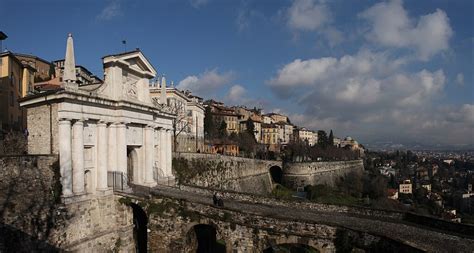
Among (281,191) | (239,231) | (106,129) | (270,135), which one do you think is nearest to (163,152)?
(106,129)

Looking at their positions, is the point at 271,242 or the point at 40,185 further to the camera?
the point at 40,185

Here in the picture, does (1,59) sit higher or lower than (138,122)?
higher

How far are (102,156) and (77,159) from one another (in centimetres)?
178

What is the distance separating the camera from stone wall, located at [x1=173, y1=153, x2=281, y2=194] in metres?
31.4

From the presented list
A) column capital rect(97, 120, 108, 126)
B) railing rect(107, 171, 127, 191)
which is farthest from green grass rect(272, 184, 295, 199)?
column capital rect(97, 120, 108, 126)

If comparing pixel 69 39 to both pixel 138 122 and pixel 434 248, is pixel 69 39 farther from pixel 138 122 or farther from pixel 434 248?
pixel 434 248

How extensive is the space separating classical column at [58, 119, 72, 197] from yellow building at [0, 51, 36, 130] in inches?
660

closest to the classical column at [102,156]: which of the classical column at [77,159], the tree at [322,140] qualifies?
the classical column at [77,159]

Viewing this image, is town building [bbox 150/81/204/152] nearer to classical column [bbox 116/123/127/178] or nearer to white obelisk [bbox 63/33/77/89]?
classical column [bbox 116/123/127/178]

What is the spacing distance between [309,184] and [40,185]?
177ft

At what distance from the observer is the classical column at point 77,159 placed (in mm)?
16172

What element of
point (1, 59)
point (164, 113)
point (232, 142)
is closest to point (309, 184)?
point (232, 142)

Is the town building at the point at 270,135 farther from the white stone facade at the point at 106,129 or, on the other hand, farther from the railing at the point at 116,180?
the railing at the point at 116,180

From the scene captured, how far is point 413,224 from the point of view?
1584cm
